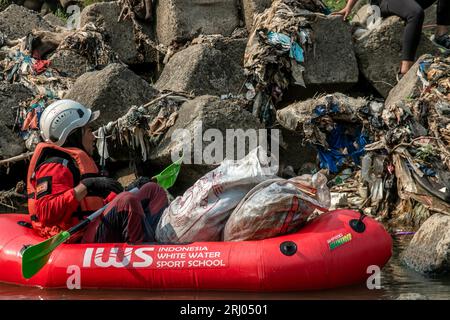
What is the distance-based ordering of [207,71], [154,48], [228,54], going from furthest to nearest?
1. [154,48]
2. [228,54]
3. [207,71]

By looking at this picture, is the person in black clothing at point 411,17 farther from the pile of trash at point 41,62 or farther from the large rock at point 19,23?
the large rock at point 19,23

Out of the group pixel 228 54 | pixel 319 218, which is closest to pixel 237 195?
pixel 319 218

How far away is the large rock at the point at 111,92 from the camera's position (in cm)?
822

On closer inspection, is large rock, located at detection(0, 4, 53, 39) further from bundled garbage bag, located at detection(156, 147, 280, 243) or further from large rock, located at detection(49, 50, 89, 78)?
bundled garbage bag, located at detection(156, 147, 280, 243)

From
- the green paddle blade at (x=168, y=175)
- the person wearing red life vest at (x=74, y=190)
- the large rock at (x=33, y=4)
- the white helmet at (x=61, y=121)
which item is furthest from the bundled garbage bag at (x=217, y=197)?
the large rock at (x=33, y=4)

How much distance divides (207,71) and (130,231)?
131 inches

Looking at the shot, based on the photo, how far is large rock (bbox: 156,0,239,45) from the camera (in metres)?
9.69

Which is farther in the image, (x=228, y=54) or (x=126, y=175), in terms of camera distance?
(x=228, y=54)

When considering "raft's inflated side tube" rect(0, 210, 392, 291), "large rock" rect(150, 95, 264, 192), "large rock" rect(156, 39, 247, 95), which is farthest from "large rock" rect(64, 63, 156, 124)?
"raft's inflated side tube" rect(0, 210, 392, 291)

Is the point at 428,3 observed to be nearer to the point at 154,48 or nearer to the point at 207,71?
the point at 207,71

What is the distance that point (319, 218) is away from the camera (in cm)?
564

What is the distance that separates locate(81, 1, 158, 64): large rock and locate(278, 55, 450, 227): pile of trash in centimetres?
244

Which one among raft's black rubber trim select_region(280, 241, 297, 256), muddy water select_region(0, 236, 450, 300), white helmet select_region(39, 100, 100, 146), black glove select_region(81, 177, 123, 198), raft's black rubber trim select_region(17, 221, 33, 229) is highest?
white helmet select_region(39, 100, 100, 146)

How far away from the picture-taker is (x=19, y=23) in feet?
33.8
